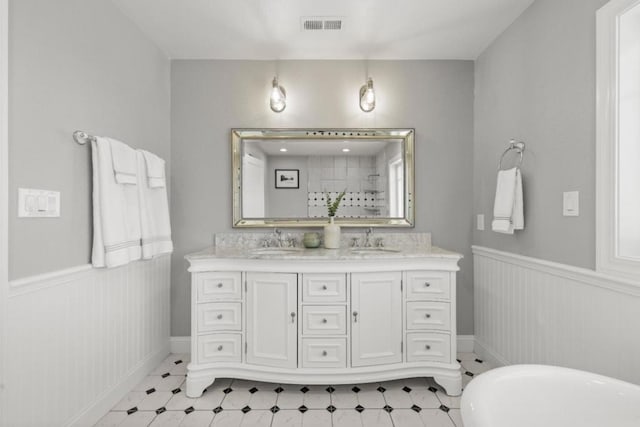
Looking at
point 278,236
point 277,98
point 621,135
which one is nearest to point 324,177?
point 278,236

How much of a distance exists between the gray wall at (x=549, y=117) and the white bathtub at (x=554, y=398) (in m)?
0.70

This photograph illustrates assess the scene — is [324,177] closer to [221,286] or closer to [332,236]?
[332,236]

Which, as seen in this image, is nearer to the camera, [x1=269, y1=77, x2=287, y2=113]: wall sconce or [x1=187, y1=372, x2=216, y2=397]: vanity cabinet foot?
[x1=187, y1=372, x2=216, y2=397]: vanity cabinet foot

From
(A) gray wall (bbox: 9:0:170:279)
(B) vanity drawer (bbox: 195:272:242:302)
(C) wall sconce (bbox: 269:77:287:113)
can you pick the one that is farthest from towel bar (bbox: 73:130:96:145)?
(C) wall sconce (bbox: 269:77:287:113)

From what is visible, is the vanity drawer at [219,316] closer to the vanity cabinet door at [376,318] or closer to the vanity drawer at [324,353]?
the vanity drawer at [324,353]

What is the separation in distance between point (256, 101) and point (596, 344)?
102 inches

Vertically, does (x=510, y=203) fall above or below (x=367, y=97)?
below

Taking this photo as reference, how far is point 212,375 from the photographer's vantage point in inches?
82.7

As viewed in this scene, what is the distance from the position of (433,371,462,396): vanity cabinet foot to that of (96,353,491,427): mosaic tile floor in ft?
0.11

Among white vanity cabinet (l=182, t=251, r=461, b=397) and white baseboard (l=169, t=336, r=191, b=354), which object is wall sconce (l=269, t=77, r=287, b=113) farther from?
white baseboard (l=169, t=336, r=191, b=354)

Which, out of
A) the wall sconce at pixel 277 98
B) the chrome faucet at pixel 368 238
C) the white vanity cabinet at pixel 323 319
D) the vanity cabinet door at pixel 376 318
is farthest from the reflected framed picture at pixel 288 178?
the vanity cabinet door at pixel 376 318

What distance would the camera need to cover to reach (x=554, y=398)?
1.12 m

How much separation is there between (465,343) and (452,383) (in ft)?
2.42

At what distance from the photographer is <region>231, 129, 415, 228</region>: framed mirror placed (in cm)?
270
